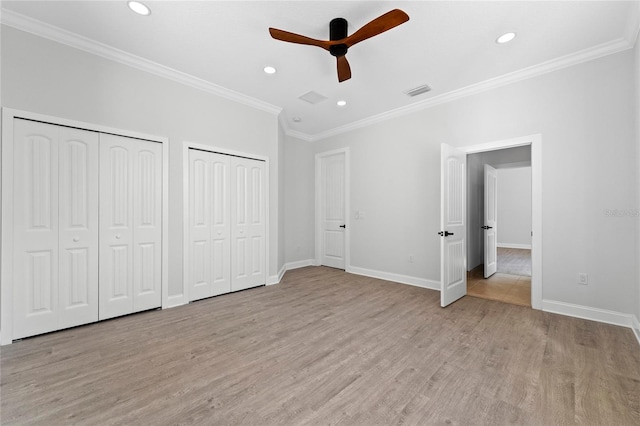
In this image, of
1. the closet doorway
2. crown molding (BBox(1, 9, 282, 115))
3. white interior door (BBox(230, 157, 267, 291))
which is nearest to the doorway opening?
Result: white interior door (BBox(230, 157, 267, 291))

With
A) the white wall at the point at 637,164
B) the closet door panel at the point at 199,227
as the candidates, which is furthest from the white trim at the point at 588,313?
the closet door panel at the point at 199,227

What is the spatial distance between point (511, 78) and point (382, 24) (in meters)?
2.38

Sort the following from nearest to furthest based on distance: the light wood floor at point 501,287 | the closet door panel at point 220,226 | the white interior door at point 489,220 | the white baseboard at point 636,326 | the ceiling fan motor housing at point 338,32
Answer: the ceiling fan motor housing at point 338,32, the white baseboard at point 636,326, the light wood floor at point 501,287, the closet door panel at point 220,226, the white interior door at point 489,220

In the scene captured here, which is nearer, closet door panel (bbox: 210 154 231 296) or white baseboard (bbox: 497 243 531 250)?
closet door panel (bbox: 210 154 231 296)

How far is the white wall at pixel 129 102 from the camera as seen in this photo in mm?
2502

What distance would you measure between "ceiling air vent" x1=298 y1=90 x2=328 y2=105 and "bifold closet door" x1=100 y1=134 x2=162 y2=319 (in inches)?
84.5

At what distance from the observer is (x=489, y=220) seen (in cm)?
502

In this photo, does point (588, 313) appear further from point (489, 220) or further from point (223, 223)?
point (223, 223)

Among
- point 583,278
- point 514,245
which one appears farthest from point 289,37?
point 514,245

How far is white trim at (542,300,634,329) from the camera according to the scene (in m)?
2.77

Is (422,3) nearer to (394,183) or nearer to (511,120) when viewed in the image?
(511,120)

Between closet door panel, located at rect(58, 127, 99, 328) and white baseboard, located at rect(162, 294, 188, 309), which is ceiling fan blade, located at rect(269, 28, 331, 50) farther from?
white baseboard, located at rect(162, 294, 188, 309)

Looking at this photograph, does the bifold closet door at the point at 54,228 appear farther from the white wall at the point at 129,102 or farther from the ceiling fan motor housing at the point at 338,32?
the ceiling fan motor housing at the point at 338,32

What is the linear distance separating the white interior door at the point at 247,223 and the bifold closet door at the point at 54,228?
63.8 inches
